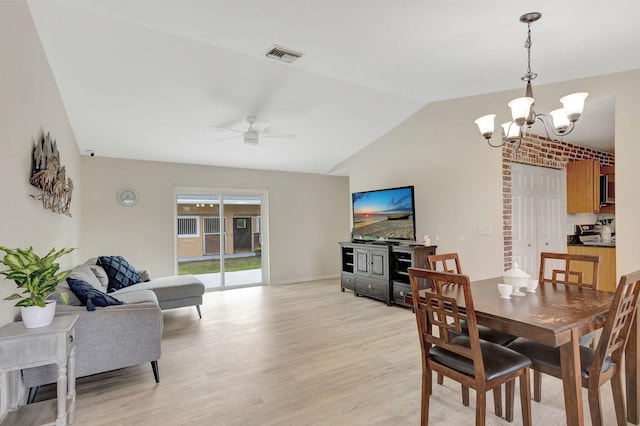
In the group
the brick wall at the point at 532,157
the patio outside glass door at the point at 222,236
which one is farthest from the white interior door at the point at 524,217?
the patio outside glass door at the point at 222,236

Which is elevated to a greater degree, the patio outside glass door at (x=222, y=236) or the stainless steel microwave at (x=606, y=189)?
the stainless steel microwave at (x=606, y=189)

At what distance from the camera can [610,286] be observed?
14.1 ft

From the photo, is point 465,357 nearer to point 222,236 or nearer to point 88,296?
point 88,296

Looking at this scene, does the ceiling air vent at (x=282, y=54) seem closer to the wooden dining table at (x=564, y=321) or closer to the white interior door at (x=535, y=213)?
the wooden dining table at (x=564, y=321)

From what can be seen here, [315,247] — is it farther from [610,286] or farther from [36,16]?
[36,16]

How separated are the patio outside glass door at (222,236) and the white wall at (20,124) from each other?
2887mm

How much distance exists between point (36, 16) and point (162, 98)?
1.36m

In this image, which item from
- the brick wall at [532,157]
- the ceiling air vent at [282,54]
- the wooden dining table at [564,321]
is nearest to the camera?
the wooden dining table at [564,321]

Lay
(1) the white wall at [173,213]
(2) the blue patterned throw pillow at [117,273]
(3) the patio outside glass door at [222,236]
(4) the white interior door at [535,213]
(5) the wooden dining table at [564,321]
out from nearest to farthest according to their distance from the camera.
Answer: (5) the wooden dining table at [564,321]
(2) the blue patterned throw pillow at [117,273]
(4) the white interior door at [535,213]
(1) the white wall at [173,213]
(3) the patio outside glass door at [222,236]

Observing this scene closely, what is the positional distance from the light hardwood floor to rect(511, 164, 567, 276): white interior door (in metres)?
1.87

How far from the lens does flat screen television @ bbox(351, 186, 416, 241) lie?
480cm

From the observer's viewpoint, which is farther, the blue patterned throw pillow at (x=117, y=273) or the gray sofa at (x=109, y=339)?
the blue patterned throw pillow at (x=117, y=273)

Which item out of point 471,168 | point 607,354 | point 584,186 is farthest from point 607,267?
point 607,354

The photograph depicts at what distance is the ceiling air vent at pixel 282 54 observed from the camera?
9.37 ft
